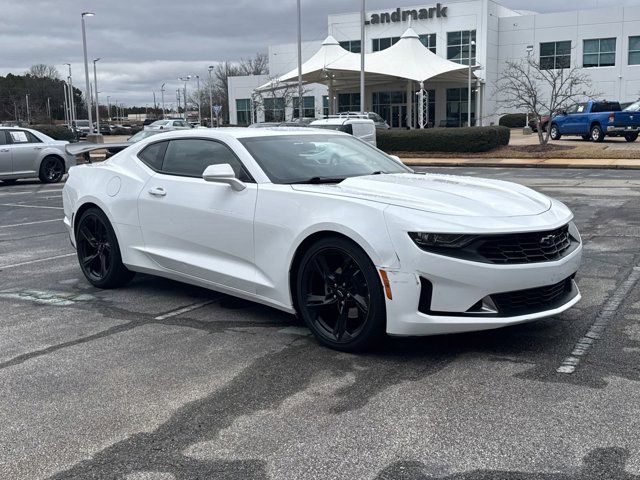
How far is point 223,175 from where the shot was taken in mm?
5258

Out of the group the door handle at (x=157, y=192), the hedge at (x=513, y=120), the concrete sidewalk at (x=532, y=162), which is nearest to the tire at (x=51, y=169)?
the concrete sidewalk at (x=532, y=162)

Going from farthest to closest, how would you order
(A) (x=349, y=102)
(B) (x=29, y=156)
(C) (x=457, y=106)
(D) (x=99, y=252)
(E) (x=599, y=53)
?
(A) (x=349, y=102) → (C) (x=457, y=106) → (E) (x=599, y=53) → (B) (x=29, y=156) → (D) (x=99, y=252)

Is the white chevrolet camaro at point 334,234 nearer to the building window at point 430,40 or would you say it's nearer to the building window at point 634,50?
the building window at point 634,50

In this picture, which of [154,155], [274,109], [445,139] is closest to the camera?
[154,155]

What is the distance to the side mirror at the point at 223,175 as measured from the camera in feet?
17.3

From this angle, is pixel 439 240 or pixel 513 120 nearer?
pixel 439 240

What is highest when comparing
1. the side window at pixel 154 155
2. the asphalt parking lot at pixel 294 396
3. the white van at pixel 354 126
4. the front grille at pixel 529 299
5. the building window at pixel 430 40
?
the building window at pixel 430 40

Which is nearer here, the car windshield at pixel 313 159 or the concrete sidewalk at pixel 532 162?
the car windshield at pixel 313 159

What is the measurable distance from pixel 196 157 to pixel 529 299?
301cm

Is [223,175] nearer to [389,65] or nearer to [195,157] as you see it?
[195,157]

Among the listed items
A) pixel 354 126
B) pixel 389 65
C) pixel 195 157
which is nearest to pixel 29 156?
pixel 354 126

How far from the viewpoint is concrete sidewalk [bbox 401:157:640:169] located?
23016 mm

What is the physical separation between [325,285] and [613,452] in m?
2.12

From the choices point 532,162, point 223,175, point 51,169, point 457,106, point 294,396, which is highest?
point 457,106
